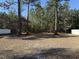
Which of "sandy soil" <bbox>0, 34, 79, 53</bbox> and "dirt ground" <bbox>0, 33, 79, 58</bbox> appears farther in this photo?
"sandy soil" <bbox>0, 34, 79, 53</bbox>

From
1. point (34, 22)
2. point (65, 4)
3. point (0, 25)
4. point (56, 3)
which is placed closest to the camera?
point (56, 3)

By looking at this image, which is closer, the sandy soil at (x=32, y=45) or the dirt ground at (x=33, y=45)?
the dirt ground at (x=33, y=45)

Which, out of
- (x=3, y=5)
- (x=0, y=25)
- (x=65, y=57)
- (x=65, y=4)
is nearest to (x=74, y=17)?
(x=65, y=4)

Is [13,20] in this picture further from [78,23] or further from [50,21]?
[78,23]

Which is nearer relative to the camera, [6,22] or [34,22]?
[6,22]

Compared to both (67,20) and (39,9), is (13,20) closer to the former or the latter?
(39,9)

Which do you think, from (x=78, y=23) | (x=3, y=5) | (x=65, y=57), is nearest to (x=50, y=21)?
(x=78, y=23)

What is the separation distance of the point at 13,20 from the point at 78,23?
14.3 metres

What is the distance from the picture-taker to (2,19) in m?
36.8

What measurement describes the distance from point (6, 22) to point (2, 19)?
3.22 ft

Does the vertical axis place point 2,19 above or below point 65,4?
below

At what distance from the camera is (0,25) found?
36500 mm

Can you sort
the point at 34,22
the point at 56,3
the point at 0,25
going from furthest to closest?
1. the point at 34,22
2. the point at 0,25
3. the point at 56,3

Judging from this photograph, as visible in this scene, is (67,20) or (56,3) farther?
(67,20)
